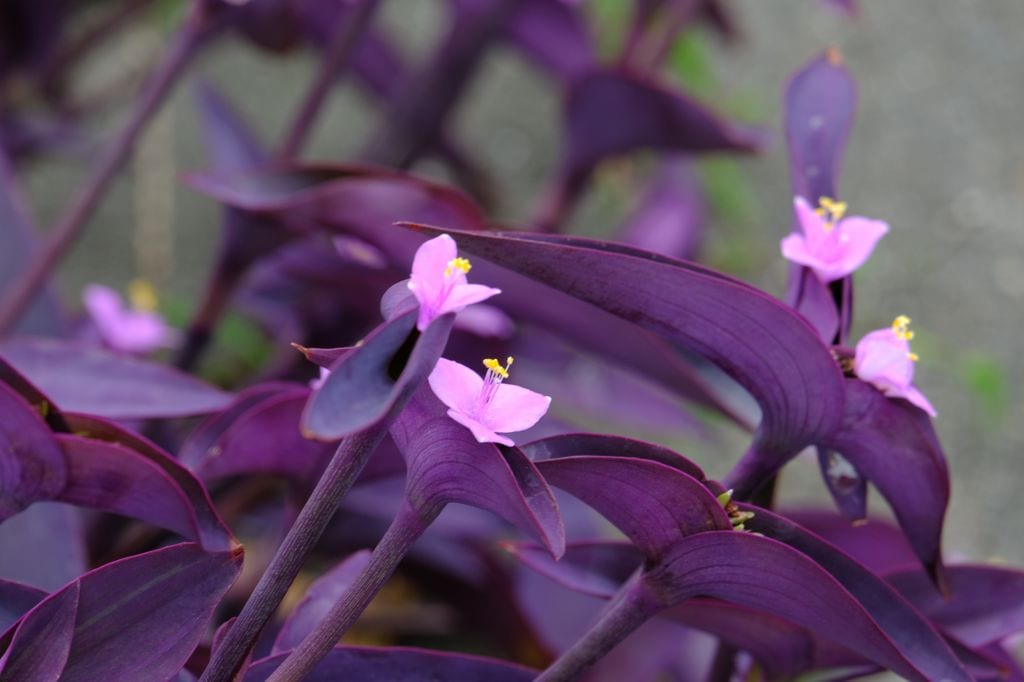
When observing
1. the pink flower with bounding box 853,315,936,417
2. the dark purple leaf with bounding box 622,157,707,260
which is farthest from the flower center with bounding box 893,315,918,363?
the dark purple leaf with bounding box 622,157,707,260

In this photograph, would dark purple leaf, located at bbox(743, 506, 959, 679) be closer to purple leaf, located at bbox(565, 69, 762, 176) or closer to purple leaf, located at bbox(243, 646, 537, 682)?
purple leaf, located at bbox(243, 646, 537, 682)

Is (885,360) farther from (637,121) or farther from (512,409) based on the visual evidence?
(637,121)

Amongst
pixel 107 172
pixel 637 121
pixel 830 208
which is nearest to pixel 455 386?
pixel 830 208

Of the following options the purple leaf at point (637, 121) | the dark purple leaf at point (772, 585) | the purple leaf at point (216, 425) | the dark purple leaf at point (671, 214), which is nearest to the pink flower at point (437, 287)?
the dark purple leaf at point (772, 585)

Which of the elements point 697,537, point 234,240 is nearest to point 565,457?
point 697,537

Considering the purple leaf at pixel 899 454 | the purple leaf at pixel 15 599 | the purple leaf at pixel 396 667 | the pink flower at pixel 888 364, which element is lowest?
the purple leaf at pixel 15 599

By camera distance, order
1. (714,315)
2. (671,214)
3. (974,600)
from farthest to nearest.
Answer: (671,214) → (974,600) → (714,315)

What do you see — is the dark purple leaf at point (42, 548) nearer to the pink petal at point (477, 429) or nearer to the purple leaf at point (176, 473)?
the purple leaf at point (176, 473)
